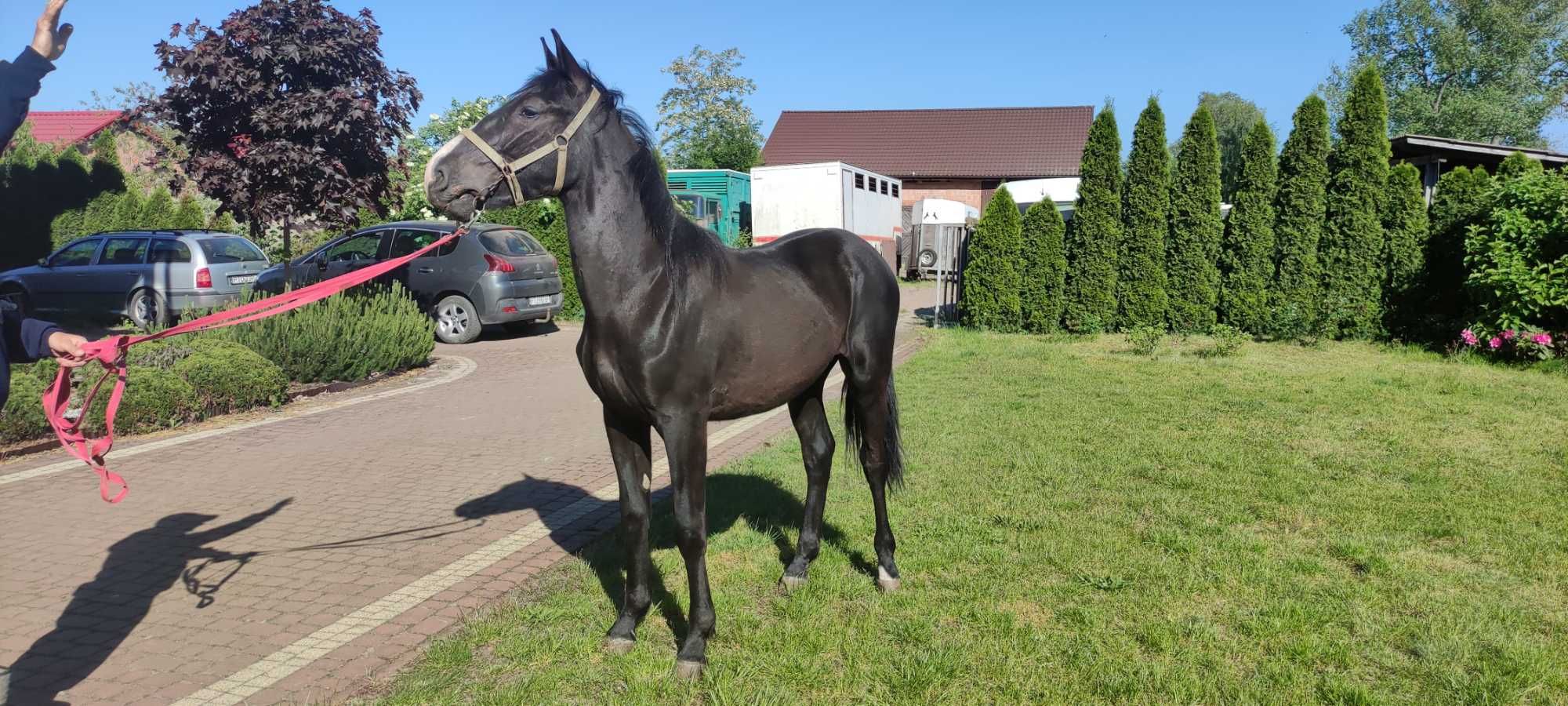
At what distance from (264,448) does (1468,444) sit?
373 inches

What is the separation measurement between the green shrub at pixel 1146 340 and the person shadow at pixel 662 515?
790 cm

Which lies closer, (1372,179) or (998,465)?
(998,465)

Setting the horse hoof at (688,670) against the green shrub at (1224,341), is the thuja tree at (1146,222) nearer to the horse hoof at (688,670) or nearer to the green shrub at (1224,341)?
the green shrub at (1224,341)

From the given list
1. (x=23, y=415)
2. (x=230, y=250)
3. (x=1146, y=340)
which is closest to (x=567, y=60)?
(x=23, y=415)

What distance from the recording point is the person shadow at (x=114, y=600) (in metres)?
3.50

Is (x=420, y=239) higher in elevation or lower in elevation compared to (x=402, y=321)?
higher

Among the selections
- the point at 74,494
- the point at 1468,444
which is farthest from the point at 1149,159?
the point at 74,494

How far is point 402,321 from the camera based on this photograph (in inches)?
455

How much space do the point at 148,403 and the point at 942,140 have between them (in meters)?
45.3

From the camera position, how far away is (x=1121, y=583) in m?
4.30

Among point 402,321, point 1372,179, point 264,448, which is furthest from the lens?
point 1372,179

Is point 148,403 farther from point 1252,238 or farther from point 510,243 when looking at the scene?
point 1252,238

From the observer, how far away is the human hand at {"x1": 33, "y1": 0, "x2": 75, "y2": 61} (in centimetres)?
245

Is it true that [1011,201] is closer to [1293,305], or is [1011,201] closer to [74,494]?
[1293,305]
